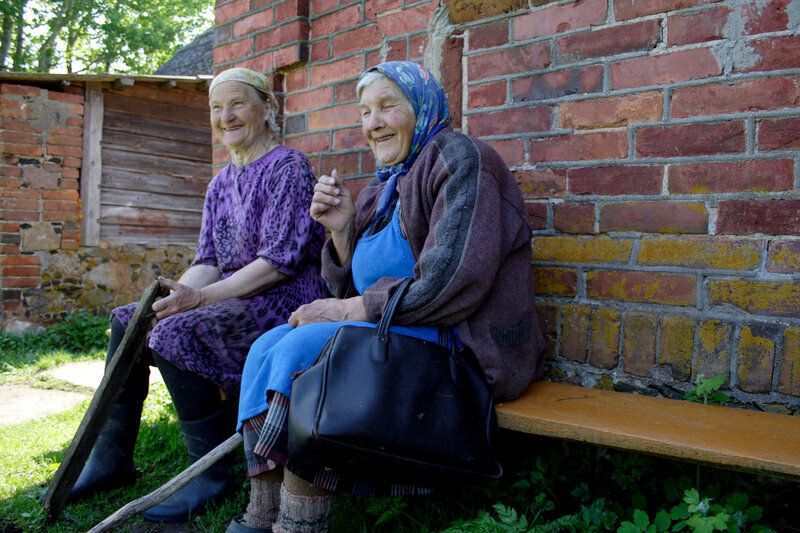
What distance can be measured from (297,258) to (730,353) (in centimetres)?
156

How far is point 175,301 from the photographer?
229cm

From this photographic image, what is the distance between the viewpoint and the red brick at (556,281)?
215 centimetres

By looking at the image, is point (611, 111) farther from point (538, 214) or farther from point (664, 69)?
point (538, 214)

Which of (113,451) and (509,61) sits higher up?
(509,61)

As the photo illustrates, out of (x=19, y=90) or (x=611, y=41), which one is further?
(x=19, y=90)

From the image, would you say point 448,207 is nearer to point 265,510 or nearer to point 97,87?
point 265,510

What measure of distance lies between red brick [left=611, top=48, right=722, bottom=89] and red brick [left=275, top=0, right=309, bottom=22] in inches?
65.9

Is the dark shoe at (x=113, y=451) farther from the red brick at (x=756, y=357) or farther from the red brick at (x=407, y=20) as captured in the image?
the red brick at (x=756, y=357)

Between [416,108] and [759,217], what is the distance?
1.12 metres

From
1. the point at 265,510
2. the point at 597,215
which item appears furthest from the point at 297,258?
the point at 597,215

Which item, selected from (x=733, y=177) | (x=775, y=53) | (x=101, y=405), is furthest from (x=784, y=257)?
(x=101, y=405)

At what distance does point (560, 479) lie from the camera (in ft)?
6.87

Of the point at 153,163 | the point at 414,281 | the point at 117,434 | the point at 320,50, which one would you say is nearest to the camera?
the point at 414,281

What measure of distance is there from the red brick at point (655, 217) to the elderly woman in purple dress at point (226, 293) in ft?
3.78
